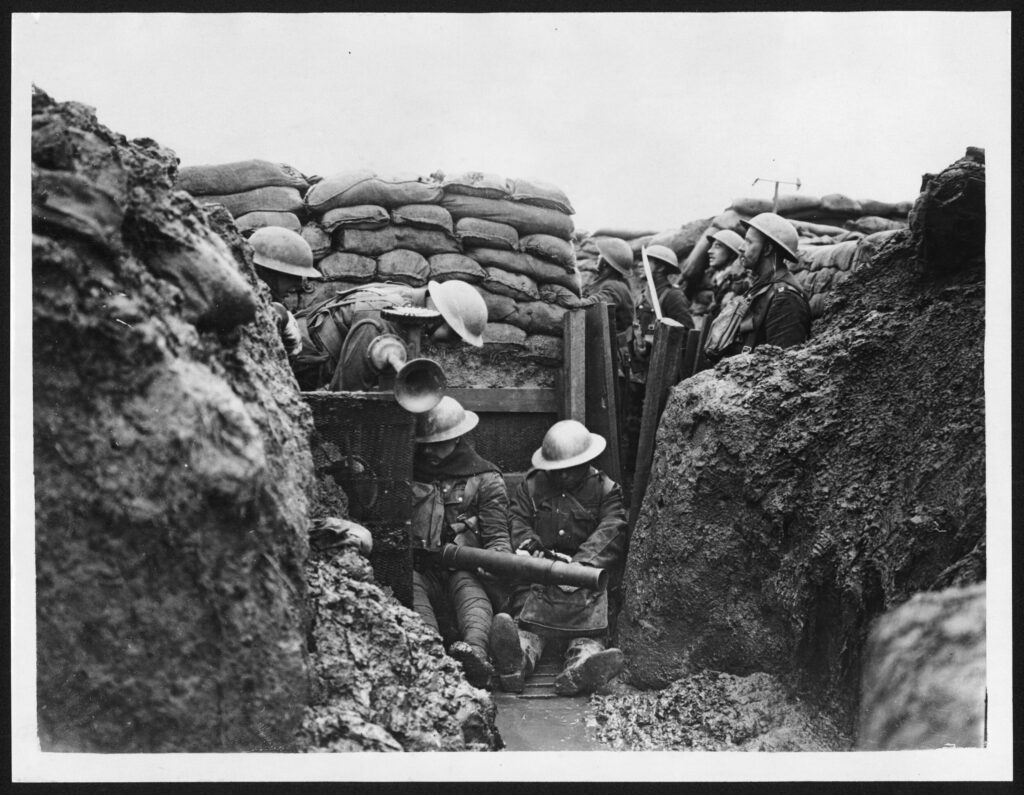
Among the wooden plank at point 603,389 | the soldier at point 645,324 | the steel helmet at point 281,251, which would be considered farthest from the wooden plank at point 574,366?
the steel helmet at point 281,251

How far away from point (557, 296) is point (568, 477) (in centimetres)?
137

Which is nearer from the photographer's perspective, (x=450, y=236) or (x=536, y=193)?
(x=450, y=236)

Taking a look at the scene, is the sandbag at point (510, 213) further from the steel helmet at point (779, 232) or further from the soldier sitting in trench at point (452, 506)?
the steel helmet at point (779, 232)

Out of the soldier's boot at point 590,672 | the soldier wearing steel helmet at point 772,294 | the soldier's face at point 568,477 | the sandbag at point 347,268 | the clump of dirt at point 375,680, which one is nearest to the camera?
the clump of dirt at point 375,680

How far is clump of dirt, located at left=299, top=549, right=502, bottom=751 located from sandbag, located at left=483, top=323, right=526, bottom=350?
2541 mm

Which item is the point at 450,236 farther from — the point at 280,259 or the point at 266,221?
the point at 280,259

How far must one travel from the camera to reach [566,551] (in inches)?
188

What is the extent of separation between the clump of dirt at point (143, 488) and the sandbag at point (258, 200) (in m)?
2.84

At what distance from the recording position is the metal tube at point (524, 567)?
4273 millimetres

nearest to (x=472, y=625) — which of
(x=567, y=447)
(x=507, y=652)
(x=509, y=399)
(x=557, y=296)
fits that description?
(x=507, y=652)

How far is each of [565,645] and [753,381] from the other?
1.47m

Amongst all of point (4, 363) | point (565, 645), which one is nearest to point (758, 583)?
point (565, 645)

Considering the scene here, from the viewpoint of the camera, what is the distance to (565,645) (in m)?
4.45

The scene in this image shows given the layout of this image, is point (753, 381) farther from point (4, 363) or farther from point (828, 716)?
point (4, 363)
